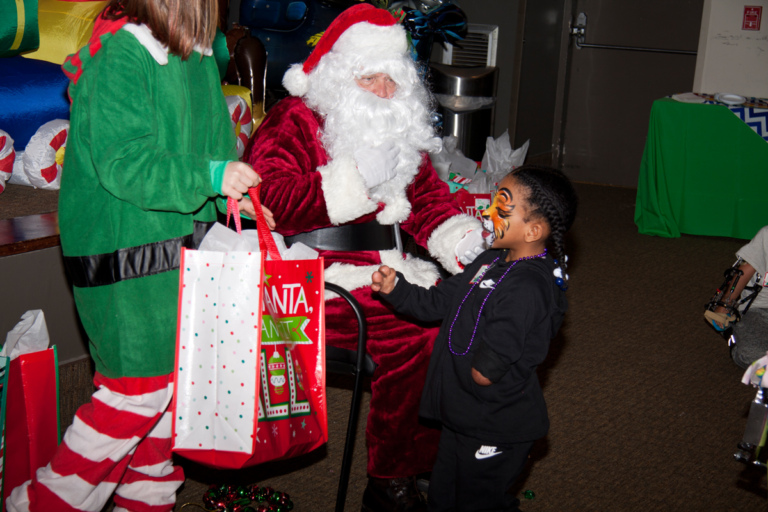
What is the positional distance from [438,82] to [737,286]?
8.54 ft

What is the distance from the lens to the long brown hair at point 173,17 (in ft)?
4.35

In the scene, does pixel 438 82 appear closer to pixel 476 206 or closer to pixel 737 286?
pixel 476 206

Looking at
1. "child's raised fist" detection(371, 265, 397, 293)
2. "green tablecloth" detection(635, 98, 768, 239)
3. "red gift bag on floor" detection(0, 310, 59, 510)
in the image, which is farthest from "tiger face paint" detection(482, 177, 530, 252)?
"green tablecloth" detection(635, 98, 768, 239)

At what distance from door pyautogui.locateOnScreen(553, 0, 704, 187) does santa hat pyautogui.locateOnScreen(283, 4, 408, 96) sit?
181 inches

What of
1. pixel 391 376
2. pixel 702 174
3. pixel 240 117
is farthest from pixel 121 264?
pixel 702 174

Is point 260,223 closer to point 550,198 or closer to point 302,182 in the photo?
point 302,182

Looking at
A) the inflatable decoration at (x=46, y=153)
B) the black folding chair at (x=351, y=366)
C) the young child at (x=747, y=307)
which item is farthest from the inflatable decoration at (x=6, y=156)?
the young child at (x=747, y=307)

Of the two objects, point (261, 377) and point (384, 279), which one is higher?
point (384, 279)

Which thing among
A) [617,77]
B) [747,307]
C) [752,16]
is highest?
[752,16]

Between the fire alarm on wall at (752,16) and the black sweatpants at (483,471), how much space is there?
4.44 m

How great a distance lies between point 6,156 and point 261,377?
1.47 meters

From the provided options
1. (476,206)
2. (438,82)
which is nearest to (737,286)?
(476,206)

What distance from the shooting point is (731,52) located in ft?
15.9

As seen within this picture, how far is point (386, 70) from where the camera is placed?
6.37 feet
